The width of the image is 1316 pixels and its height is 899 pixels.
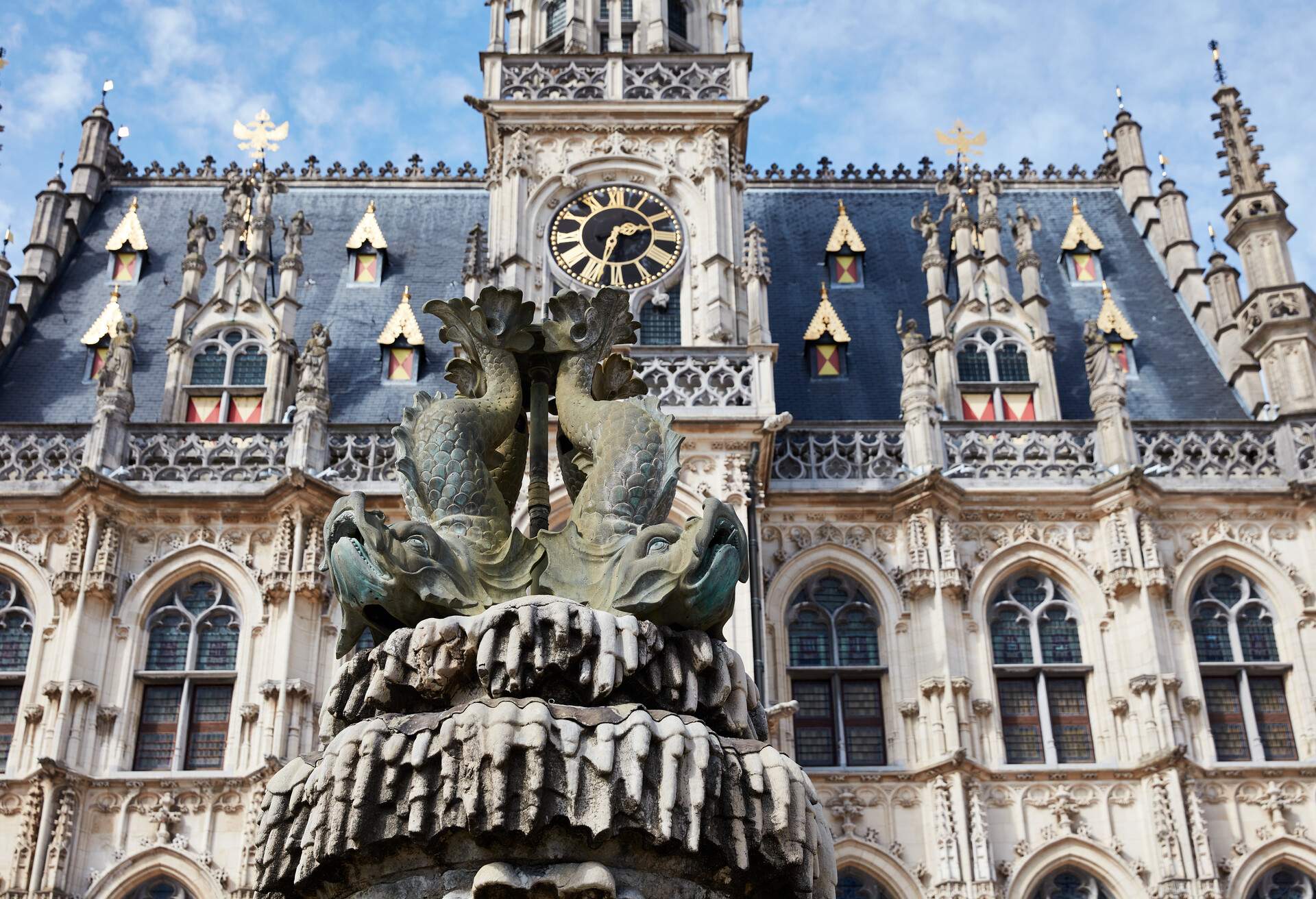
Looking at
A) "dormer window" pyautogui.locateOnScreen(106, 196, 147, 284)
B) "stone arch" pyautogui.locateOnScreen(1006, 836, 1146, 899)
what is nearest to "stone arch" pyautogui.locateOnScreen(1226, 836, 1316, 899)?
"stone arch" pyautogui.locateOnScreen(1006, 836, 1146, 899)

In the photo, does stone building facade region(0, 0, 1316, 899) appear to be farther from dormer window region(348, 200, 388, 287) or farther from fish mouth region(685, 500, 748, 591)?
fish mouth region(685, 500, 748, 591)

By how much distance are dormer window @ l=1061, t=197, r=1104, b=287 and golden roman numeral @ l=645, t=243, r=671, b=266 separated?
7.21 meters

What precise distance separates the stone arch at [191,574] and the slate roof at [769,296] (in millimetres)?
3186

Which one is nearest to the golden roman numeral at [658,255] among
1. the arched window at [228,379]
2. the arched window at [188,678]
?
the arched window at [228,379]

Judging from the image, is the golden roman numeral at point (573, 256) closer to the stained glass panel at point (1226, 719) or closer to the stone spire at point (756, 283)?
the stone spire at point (756, 283)

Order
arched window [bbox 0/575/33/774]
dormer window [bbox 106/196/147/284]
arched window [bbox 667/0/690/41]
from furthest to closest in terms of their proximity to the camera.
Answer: dormer window [bbox 106/196/147/284]
arched window [bbox 667/0/690/41]
arched window [bbox 0/575/33/774]

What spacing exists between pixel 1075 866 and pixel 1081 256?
36.4 feet

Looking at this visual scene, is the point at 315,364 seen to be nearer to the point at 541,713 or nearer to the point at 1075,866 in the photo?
the point at 1075,866

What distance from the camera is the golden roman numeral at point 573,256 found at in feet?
69.4

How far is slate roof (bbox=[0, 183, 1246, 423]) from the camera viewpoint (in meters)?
22.0

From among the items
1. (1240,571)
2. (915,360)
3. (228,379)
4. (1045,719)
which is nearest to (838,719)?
(1045,719)

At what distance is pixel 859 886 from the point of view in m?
17.1

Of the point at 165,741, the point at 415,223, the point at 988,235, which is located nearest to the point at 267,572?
the point at 165,741

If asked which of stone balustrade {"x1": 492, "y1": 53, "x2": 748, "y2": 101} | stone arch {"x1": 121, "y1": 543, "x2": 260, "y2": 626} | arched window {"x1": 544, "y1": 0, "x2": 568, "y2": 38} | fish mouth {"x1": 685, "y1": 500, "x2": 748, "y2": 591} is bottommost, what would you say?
fish mouth {"x1": 685, "y1": 500, "x2": 748, "y2": 591}
